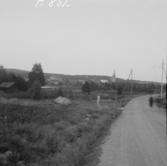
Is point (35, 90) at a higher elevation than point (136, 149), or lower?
higher

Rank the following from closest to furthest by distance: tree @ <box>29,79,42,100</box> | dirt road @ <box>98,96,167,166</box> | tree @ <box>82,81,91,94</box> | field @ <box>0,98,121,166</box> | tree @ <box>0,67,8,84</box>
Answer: field @ <box>0,98,121,166</box>, dirt road @ <box>98,96,167,166</box>, tree @ <box>0,67,8,84</box>, tree @ <box>29,79,42,100</box>, tree @ <box>82,81,91,94</box>

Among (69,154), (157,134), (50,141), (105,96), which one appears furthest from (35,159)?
(105,96)

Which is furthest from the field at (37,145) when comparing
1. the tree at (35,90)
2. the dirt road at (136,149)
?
the tree at (35,90)

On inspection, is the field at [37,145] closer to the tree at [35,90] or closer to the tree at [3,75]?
the tree at [3,75]

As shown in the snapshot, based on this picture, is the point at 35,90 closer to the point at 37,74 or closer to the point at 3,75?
the point at 37,74

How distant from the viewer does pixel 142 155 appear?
6.27 metres

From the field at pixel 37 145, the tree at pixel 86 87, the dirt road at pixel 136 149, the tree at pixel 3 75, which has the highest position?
the tree at pixel 3 75

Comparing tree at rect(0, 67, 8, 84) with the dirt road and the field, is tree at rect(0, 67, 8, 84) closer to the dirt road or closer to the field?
the field

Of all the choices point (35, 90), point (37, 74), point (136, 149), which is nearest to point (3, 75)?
point (37, 74)

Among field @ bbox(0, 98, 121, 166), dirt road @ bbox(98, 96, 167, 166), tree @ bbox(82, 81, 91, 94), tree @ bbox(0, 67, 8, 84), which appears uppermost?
tree @ bbox(0, 67, 8, 84)

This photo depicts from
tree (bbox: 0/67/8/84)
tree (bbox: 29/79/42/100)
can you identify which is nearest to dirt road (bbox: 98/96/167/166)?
tree (bbox: 0/67/8/84)

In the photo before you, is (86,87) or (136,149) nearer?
(136,149)

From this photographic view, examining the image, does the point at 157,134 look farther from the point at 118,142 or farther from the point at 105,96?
the point at 105,96

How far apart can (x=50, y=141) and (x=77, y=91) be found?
35.6 meters
